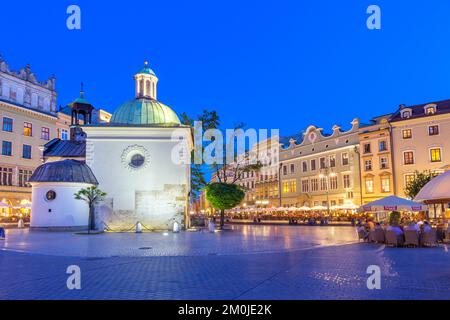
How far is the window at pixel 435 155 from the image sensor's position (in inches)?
1887

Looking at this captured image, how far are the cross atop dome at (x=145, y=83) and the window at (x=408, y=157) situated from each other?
31786mm

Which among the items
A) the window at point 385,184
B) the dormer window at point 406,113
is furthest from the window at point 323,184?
the dormer window at point 406,113

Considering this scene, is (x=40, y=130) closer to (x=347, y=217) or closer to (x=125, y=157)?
(x=125, y=157)

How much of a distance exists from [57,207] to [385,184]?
1540 inches

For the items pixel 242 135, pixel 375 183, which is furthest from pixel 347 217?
pixel 242 135

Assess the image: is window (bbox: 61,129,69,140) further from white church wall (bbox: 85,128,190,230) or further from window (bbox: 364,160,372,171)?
window (bbox: 364,160,372,171)

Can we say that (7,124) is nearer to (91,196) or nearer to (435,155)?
(91,196)

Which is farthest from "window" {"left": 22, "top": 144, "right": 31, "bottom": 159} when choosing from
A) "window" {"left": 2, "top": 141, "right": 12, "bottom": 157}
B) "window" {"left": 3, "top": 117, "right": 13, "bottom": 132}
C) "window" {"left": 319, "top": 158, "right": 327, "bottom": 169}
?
"window" {"left": 319, "top": 158, "right": 327, "bottom": 169}

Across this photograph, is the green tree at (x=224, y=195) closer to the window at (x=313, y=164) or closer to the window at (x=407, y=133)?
the window at (x=407, y=133)

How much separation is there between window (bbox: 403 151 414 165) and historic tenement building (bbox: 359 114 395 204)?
1.67m

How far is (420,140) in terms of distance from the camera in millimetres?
49531

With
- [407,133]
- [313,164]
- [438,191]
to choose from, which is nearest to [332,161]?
[313,164]

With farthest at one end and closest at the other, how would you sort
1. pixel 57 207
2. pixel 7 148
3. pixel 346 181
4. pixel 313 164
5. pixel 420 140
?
pixel 313 164 < pixel 346 181 < pixel 7 148 < pixel 420 140 < pixel 57 207
